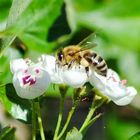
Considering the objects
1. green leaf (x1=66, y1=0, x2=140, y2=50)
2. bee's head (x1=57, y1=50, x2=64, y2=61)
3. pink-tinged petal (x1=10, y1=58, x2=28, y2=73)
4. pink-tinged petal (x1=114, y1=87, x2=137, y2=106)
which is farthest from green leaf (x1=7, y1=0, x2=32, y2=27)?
green leaf (x1=66, y1=0, x2=140, y2=50)

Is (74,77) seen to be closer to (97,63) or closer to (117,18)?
(97,63)

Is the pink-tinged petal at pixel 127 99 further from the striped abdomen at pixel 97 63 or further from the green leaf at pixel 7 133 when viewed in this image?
the green leaf at pixel 7 133

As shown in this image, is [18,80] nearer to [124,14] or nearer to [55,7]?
[55,7]

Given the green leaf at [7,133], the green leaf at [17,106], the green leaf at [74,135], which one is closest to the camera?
the green leaf at [74,135]

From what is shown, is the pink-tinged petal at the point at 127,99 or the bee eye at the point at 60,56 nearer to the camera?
the pink-tinged petal at the point at 127,99

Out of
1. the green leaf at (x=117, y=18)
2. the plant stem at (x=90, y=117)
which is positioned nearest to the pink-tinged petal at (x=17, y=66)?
the plant stem at (x=90, y=117)

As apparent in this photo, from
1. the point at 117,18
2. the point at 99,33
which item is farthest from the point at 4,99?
the point at 117,18

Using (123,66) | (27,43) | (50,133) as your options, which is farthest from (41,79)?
(123,66)
